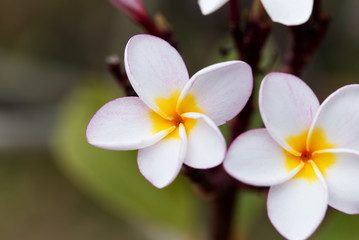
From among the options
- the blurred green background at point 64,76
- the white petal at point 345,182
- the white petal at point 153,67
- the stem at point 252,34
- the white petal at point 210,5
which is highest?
the white petal at point 210,5

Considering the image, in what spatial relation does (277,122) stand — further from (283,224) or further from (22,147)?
(22,147)

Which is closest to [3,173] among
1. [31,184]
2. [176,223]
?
[31,184]

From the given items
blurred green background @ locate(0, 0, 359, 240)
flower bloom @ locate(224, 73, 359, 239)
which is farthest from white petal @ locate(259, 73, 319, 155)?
blurred green background @ locate(0, 0, 359, 240)

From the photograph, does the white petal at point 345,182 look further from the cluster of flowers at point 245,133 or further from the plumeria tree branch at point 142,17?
the plumeria tree branch at point 142,17

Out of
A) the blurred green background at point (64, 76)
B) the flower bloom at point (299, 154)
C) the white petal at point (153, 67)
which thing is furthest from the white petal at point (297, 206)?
the blurred green background at point (64, 76)

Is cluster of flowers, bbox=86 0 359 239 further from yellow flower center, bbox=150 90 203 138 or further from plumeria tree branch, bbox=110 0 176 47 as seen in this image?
plumeria tree branch, bbox=110 0 176 47

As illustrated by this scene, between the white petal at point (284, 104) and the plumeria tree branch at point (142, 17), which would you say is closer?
the white petal at point (284, 104)

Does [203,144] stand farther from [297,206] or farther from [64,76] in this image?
[64,76]

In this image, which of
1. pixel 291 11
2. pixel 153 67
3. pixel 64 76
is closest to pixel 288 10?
pixel 291 11
